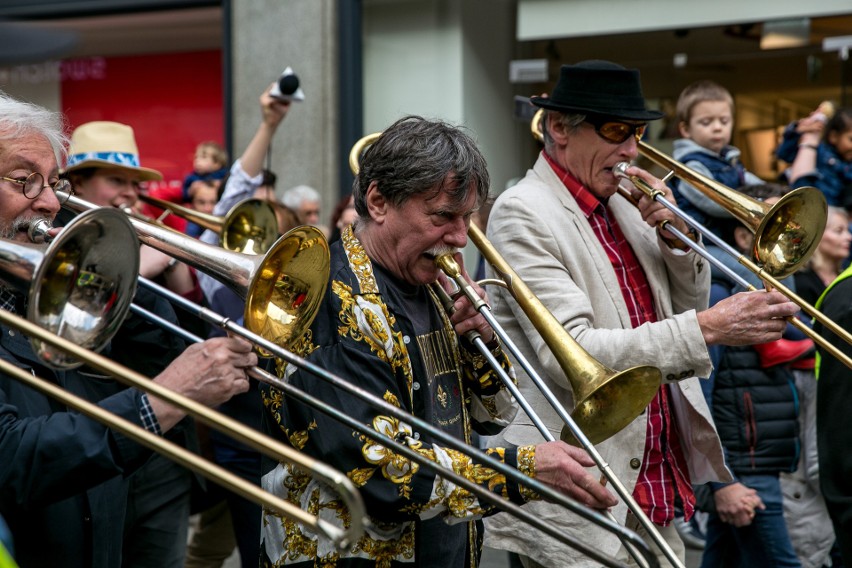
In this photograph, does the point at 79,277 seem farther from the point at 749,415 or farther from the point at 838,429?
the point at 749,415

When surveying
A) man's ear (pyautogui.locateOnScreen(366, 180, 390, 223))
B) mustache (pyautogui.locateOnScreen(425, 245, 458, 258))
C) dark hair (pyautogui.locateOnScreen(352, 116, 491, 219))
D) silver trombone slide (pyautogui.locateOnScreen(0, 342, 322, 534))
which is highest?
dark hair (pyautogui.locateOnScreen(352, 116, 491, 219))

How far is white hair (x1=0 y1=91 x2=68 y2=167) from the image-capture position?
3.07m

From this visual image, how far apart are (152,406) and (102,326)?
13.3 inches

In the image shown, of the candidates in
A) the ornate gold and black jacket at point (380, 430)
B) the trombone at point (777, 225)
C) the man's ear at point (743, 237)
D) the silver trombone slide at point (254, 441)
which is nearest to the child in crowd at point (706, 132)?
the man's ear at point (743, 237)

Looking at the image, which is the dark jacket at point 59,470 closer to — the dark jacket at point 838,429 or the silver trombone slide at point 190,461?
the silver trombone slide at point 190,461

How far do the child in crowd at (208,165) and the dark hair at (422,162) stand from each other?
17.3 ft

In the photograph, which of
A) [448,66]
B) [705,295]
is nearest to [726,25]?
[448,66]

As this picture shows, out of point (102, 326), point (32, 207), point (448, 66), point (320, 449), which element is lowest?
point (320, 449)

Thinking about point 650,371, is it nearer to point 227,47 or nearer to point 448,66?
point 448,66

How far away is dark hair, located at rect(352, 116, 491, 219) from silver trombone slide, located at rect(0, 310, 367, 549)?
1.03 meters

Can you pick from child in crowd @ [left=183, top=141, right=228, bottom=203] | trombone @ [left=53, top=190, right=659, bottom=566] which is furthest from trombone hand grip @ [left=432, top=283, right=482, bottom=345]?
child in crowd @ [left=183, top=141, right=228, bottom=203]

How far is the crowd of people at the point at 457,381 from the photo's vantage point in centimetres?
284

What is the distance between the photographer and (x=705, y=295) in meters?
4.17

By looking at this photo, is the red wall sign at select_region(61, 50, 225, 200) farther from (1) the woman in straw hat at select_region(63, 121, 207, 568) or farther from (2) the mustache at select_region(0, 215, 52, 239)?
(2) the mustache at select_region(0, 215, 52, 239)
